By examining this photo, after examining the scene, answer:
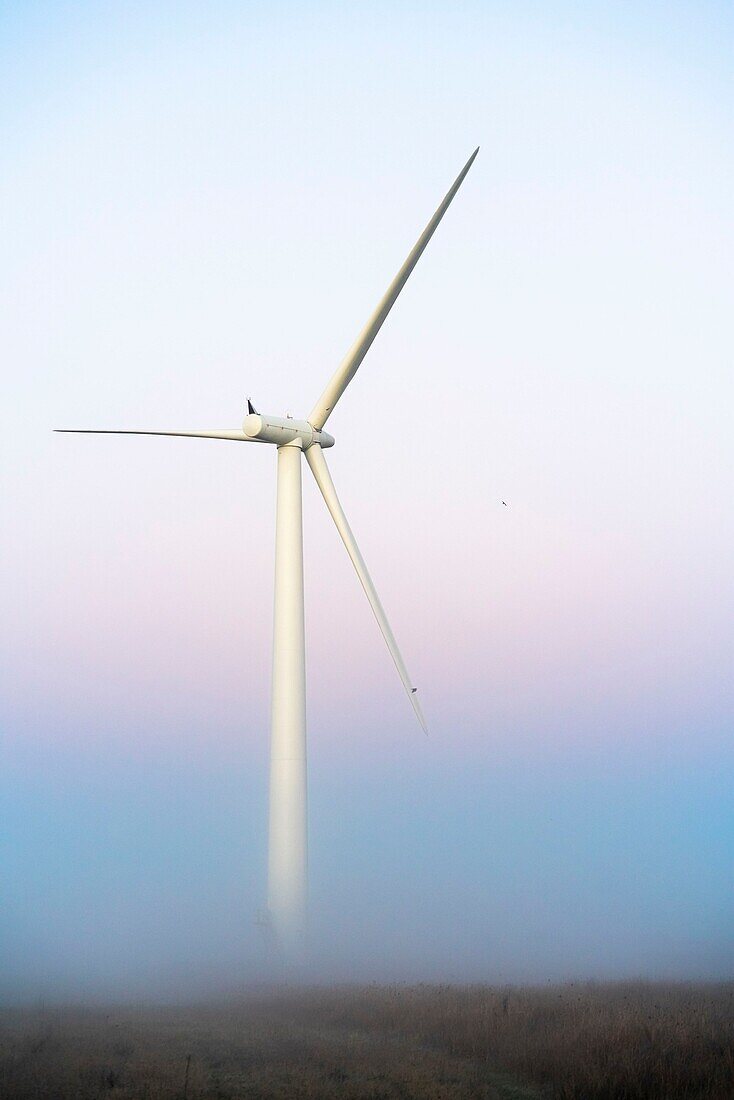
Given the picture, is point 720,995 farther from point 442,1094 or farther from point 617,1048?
point 442,1094

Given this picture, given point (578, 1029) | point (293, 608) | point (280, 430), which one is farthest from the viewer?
point (280, 430)

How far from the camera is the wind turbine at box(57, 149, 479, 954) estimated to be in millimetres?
43281

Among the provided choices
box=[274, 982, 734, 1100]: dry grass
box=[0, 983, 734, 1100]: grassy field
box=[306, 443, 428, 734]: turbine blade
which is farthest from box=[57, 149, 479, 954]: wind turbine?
box=[0, 983, 734, 1100]: grassy field

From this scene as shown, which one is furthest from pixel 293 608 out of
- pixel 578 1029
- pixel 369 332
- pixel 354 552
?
pixel 578 1029

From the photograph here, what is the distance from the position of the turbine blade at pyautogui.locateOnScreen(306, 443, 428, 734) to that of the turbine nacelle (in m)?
0.52

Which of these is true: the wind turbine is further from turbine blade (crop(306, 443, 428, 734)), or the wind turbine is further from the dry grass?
the dry grass

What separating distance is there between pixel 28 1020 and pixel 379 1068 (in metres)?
11.0

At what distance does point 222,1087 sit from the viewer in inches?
866

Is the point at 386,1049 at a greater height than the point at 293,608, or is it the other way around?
the point at 293,608

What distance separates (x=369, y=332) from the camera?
4931cm

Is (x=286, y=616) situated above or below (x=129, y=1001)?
above

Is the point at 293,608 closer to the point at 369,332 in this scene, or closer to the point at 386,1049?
the point at 369,332

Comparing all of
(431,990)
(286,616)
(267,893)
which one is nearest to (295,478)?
(286,616)

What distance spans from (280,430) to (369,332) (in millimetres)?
5607
